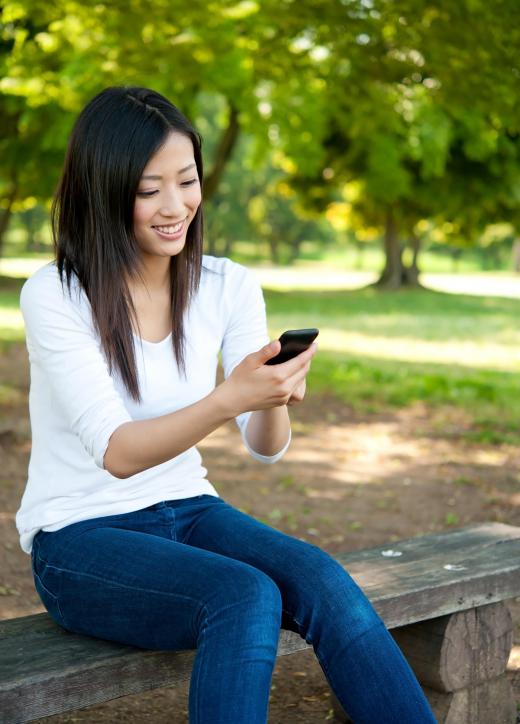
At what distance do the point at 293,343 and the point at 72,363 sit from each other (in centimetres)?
52

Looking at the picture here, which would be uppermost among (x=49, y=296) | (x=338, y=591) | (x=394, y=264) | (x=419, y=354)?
(x=49, y=296)

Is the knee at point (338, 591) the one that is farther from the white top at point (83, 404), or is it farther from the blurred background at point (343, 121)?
the blurred background at point (343, 121)

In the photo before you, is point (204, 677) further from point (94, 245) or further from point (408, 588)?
point (94, 245)

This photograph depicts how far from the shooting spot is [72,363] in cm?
236

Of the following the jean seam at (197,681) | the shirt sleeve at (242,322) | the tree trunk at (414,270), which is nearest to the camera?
the jean seam at (197,681)

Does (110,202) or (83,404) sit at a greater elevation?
(110,202)

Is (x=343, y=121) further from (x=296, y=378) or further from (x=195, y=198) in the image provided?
(x=296, y=378)

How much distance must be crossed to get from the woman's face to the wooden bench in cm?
98

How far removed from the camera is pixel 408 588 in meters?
2.70

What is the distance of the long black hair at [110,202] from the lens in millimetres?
2426

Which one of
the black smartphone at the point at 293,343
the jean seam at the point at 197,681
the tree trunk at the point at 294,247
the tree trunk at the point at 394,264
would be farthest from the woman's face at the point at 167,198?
the tree trunk at the point at 294,247

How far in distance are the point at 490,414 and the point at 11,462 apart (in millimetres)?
3929

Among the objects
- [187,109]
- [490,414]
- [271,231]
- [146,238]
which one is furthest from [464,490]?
[271,231]

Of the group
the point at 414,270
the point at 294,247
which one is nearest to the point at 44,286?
the point at 414,270
